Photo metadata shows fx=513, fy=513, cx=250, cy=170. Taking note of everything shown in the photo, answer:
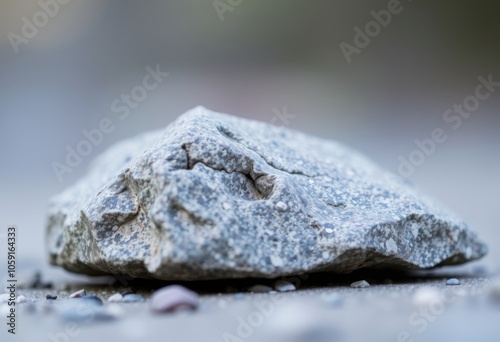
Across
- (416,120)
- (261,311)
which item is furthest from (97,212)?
(416,120)

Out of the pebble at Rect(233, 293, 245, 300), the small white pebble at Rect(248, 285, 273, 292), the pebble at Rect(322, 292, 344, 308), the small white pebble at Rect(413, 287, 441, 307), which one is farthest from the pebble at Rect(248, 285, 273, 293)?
the small white pebble at Rect(413, 287, 441, 307)
